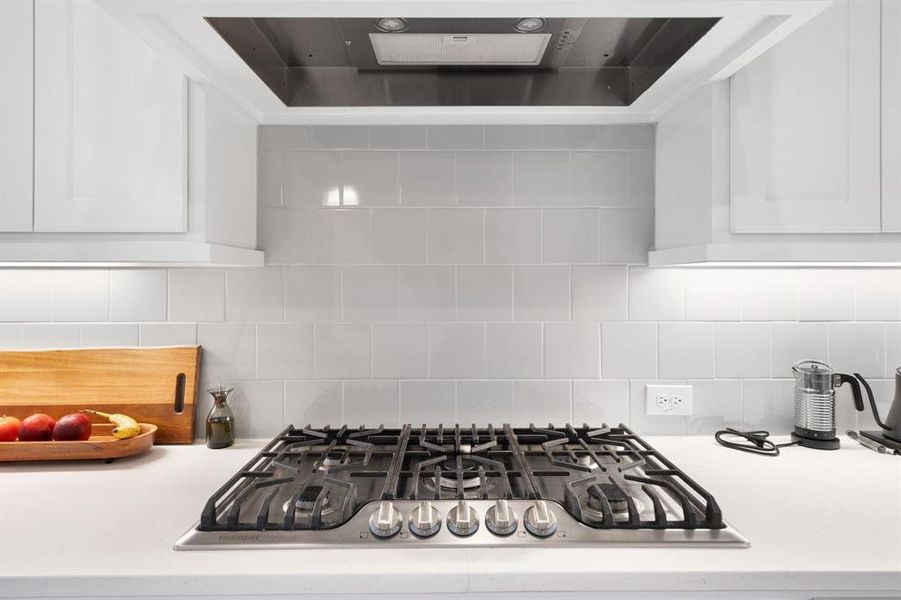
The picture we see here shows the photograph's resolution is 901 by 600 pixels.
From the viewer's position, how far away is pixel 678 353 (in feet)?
4.91

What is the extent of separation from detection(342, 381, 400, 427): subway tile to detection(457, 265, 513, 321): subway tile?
0.95 feet

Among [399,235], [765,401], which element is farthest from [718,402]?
[399,235]

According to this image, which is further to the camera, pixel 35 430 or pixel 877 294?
pixel 877 294

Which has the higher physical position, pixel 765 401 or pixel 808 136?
pixel 808 136

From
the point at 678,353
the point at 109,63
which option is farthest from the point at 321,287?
the point at 678,353

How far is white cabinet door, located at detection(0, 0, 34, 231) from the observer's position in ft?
3.78

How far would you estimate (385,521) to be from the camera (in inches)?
35.1

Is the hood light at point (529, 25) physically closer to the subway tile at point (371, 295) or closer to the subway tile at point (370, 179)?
the subway tile at point (370, 179)

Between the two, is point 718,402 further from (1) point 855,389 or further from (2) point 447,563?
(2) point 447,563

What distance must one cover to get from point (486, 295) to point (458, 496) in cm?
65

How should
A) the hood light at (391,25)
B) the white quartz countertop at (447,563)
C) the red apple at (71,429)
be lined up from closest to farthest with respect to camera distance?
the white quartz countertop at (447,563), the hood light at (391,25), the red apple at (71,429)

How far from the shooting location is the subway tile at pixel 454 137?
148 centimetres

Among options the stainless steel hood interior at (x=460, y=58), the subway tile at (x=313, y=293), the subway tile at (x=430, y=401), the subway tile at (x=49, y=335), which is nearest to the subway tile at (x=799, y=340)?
the stainless steel hood interior at (x=460, y=58)

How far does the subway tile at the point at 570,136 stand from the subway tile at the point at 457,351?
0.54 metres
